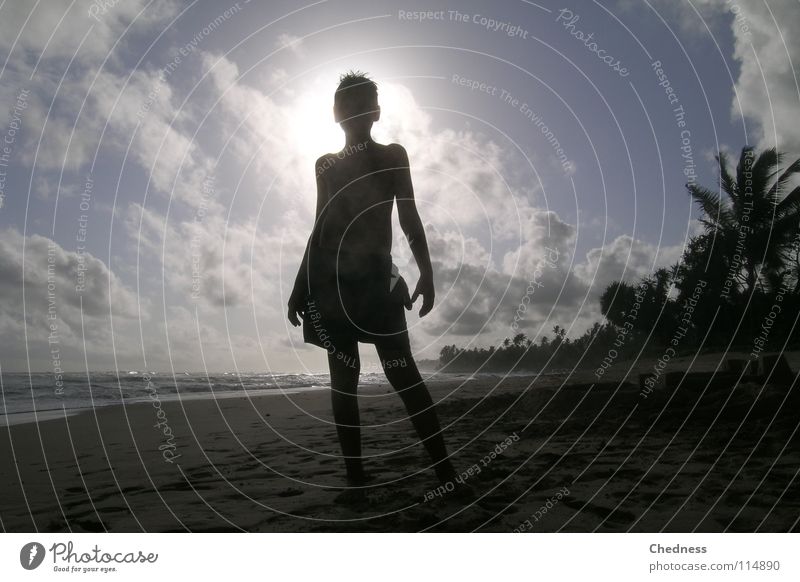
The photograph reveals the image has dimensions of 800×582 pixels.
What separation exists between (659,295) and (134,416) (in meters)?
17.4

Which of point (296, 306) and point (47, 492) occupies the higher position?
point (296, 306)

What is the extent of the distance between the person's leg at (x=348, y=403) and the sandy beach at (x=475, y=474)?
20 centimetres

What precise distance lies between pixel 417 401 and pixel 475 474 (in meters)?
0.80

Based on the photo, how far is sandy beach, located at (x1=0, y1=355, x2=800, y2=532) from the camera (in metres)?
2.90

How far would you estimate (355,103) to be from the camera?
349 cm

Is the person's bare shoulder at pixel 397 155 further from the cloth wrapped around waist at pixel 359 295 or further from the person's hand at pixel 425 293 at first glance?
the person's hand at pixel 425 293

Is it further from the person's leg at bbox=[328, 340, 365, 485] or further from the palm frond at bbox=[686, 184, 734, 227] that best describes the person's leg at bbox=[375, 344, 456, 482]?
the palm frond at bbox=[686, 184, 734, 227]

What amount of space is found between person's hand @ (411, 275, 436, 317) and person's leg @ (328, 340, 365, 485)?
0.49 m

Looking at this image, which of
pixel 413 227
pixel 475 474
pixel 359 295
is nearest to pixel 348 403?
pixel 359 295

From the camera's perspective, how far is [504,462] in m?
3.94

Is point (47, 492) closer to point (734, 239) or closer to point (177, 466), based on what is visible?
point (177, 466)

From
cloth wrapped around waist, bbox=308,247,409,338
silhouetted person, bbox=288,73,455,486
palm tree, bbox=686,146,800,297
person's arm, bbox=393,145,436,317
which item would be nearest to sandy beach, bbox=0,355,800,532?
silhouetted person, bbox=288,73,455,486

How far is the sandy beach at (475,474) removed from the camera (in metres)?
2.90
